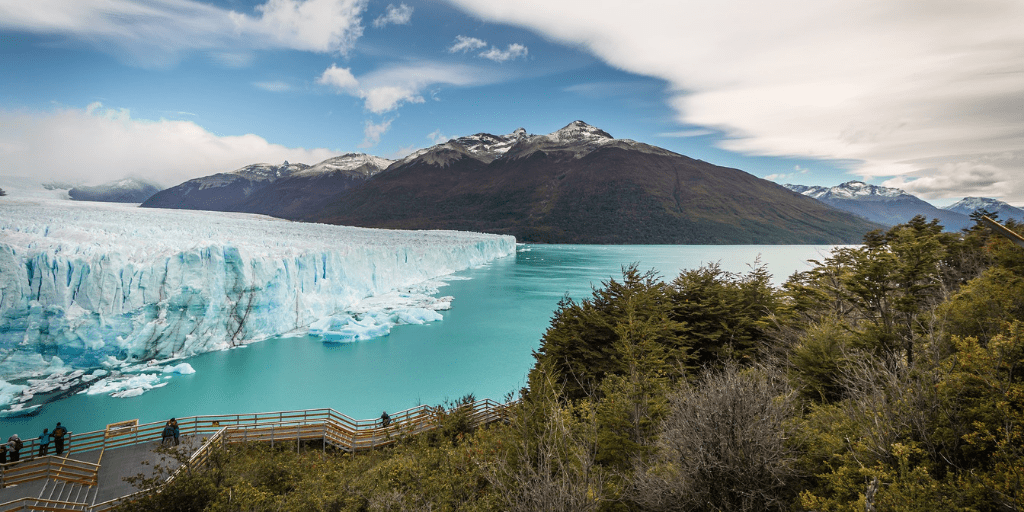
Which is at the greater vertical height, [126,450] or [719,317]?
[719,317]

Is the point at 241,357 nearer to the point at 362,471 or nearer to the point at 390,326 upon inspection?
the point at 390,326

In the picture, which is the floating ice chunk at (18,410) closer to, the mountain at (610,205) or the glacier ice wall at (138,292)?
the glacier ice wall at (138,292)

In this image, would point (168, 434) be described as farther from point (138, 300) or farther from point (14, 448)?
point (138, 300)

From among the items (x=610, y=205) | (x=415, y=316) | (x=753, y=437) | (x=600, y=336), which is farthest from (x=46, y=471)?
(x=610, y=205)

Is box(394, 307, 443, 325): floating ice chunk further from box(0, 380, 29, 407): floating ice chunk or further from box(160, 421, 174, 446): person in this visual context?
box(160, 421, 174, 446): person

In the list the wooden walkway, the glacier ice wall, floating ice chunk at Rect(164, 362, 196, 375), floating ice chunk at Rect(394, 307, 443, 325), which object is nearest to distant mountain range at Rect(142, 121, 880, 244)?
floating ice chunk at Rect(394, 307, 443, 325)

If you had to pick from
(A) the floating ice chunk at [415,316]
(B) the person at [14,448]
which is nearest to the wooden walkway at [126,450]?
(B) the person at [14,448]
